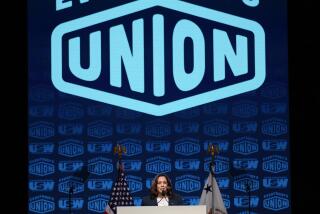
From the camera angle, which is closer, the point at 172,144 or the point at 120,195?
the point at 120,195

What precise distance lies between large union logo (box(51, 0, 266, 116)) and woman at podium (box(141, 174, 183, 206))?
162 centimetres

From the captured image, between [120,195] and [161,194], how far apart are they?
0.80 metres

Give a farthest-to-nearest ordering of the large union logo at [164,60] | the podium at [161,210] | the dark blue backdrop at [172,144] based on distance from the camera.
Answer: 1. the large union logo at [164,60]
2. the dark blue backdrop at [172,144]
3. the podium at [161,210]

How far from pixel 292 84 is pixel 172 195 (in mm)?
2170

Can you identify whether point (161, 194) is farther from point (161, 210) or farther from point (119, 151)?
point (161, 210)

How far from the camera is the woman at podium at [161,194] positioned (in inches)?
304

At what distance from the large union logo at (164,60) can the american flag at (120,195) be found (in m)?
1.03

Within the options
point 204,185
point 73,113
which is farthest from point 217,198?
point 73,113

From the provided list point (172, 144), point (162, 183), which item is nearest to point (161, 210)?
point (162, 183)

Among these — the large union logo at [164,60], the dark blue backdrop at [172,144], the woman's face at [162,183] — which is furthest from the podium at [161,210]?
the large union logo at [164,60]

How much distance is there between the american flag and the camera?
8.38m

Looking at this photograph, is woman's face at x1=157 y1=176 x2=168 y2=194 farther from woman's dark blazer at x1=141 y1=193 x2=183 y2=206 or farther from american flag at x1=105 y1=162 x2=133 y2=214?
american flag at x1=105 y1=162 x2=133 y2=214

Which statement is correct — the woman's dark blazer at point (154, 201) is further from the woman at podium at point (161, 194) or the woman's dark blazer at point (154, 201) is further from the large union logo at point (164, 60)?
the large union logo at point (164, 60)

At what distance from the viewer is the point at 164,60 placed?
930 cm
